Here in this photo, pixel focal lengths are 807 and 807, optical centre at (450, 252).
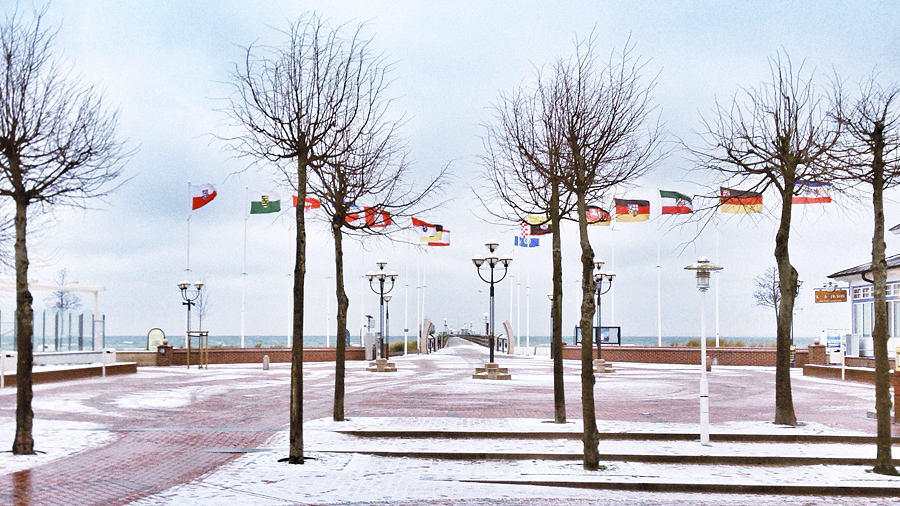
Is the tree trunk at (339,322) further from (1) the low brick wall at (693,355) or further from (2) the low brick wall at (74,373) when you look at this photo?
(1) the low brick wall at (693,355)

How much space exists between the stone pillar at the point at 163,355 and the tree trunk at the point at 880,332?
114 feet

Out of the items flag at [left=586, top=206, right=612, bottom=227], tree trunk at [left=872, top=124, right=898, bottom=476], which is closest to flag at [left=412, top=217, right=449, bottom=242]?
flag at [left=586, top=206, right=612, bottom=227]

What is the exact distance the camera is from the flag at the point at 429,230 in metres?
46.5

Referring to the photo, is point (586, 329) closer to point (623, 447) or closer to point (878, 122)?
point (623, 447)

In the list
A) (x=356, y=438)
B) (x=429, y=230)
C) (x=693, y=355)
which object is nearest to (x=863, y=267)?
(x=693, y=355)

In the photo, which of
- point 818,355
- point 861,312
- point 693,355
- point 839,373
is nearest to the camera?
point 839,373

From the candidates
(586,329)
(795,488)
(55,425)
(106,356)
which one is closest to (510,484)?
(586,329)

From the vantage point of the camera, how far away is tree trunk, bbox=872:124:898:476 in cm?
1183

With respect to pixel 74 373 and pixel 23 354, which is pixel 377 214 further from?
pixel 74 373

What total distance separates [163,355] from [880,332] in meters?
35.0

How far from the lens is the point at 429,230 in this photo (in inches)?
1880

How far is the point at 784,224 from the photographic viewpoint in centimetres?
1588

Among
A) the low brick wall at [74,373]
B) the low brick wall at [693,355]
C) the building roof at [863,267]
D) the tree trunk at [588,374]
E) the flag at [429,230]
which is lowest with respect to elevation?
the low brick wall at [693,355]

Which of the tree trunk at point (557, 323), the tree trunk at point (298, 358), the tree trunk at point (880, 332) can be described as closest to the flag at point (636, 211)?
Answer: the tree trunk at point (557, 323)
